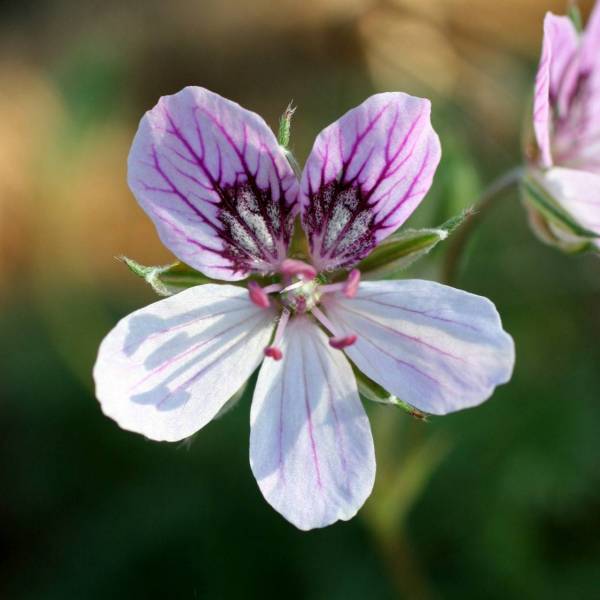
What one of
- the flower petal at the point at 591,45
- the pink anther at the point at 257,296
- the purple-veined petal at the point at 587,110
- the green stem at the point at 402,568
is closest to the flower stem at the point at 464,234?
the purple-veined petal at the point at 587,110

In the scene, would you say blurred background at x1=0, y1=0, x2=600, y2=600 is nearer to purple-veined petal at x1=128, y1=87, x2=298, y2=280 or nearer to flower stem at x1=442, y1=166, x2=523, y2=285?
flower stem at x1=442, y1=166, x2=523, y2=285

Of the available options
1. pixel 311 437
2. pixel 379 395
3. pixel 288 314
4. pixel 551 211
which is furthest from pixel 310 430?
pixel 551 211

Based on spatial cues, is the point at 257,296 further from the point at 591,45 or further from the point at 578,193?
the point at 591,45

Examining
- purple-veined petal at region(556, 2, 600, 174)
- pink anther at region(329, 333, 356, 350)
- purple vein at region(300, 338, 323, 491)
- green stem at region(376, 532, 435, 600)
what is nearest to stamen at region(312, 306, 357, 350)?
pink anther at region(329, 333, 356, 350)

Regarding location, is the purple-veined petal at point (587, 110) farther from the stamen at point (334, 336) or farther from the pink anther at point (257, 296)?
the pink anther at point (257, 296)

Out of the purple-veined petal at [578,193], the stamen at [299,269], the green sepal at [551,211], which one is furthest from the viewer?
the purple-veined petal at [578,193]

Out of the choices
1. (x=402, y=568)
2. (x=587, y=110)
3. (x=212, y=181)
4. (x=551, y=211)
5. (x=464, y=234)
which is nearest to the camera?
(x=212, y=181)
